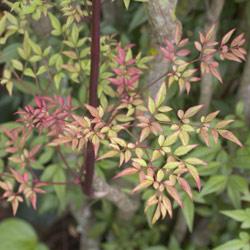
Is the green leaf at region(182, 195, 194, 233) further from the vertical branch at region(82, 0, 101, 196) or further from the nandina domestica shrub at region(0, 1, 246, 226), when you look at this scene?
the vertical branch at region(82, 0, 101, 196)

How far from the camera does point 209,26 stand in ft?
4.36

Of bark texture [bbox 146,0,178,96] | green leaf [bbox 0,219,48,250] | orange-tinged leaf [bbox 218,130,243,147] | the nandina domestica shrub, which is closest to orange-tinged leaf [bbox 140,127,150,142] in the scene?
the nandina domestica shrub

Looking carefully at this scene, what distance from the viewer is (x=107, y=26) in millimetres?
1474

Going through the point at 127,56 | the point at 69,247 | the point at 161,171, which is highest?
the point at 127,56

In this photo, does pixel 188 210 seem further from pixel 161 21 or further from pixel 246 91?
pixel 161 21

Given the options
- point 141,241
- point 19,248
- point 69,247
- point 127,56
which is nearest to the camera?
point 127,56

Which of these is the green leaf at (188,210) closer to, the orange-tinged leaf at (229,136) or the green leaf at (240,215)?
the green leaf at (240,215)

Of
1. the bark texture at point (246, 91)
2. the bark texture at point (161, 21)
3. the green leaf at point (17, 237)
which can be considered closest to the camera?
the bark texture at point (161, 21)

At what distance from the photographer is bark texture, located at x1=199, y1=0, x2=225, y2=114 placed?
1303 mm

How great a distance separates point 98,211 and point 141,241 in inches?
7.7

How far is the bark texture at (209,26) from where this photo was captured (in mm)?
1303

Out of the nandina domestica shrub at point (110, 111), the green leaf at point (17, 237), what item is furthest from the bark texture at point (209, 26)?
the green leaf at point (17, 237)

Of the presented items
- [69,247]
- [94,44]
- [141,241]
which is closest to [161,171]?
[94,44]

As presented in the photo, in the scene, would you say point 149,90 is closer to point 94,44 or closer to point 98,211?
point 94,44
